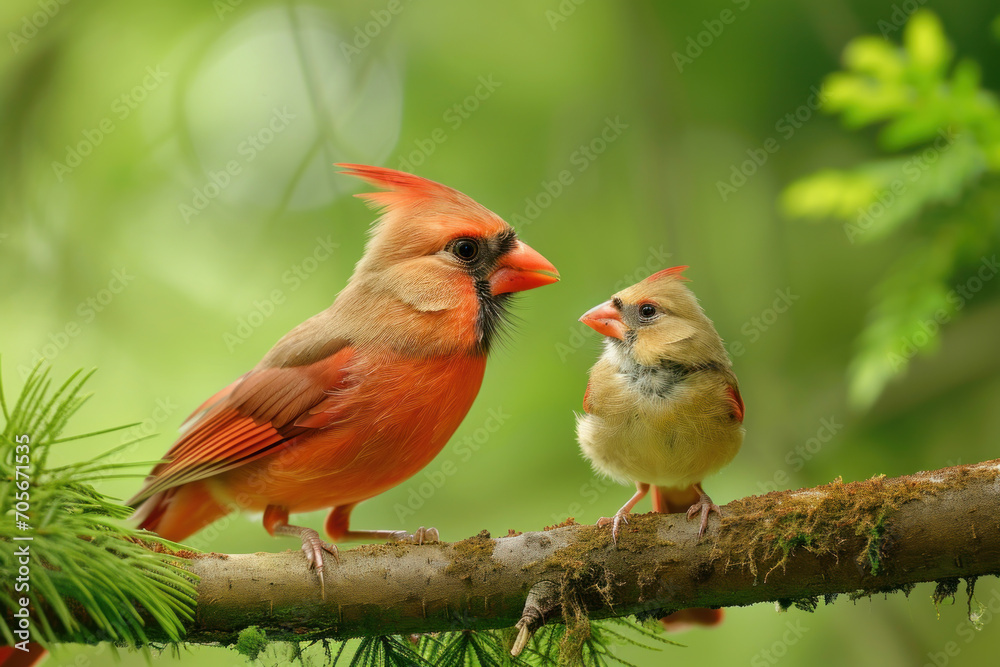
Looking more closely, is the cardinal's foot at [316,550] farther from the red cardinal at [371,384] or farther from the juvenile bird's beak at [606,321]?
the juvenile bird's beak at [606,321]

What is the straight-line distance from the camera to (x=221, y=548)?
459 centimetres

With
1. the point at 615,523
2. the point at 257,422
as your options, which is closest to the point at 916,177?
the point at 615,523

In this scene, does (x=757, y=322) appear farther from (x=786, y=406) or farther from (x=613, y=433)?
(x=613, y=433)

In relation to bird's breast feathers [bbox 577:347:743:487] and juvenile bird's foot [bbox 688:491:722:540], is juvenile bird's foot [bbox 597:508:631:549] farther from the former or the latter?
bird's breast feathers [bbox 577:347:743:487]

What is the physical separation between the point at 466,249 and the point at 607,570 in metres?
1.19

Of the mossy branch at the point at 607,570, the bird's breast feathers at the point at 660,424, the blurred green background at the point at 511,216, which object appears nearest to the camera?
the mossy branch at the point at 607,570

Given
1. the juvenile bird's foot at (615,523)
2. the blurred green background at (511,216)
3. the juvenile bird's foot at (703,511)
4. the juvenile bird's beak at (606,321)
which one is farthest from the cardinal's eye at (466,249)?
the blurred green background at (511,216)

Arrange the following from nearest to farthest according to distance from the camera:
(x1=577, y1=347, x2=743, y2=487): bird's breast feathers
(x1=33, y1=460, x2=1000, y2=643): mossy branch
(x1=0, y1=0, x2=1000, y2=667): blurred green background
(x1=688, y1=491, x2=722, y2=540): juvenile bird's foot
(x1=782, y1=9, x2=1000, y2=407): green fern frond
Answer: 1. (x1=33, y1=460, x2=1000, y2=643): mossy branch
2. (x1=688, y1=491, x2=722, y2=540): juvenile bird's foot
3. (x1=577, y1=347, x2=743, y2=487): bird's breast feathers
4. (x1=782, y1=9, x2=1000, y2=407): green fern frond
5. (x1=0, y1=0, x2=1000, y2=667): blurred green background

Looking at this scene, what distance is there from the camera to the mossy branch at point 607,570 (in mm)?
1946

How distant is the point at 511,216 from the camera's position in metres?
5.18

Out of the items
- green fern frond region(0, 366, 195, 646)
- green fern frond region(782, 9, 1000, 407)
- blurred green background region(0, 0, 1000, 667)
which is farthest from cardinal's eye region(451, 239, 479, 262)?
blurred green background region(0, 0, 1000, 667)

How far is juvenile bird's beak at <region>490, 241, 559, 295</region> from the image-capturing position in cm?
277

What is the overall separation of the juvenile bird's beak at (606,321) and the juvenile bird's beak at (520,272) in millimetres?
180

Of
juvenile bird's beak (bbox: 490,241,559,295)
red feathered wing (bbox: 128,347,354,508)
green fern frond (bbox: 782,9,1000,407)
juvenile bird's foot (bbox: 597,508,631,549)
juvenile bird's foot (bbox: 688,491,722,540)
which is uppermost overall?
green fern frond (bbox: 782,9,1000,407)
